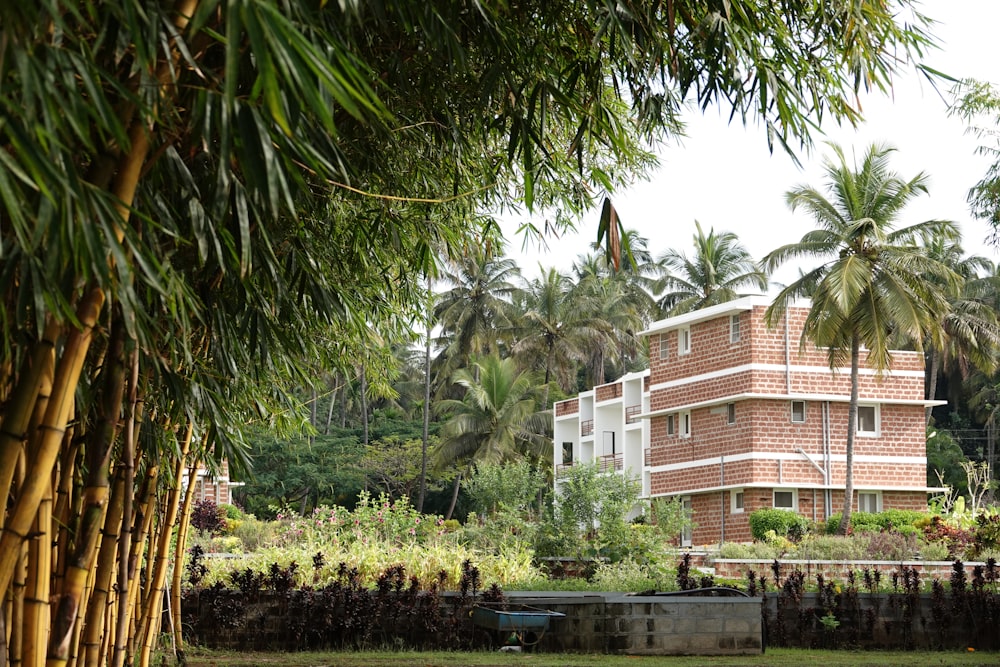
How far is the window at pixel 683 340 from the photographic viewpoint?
35219 millimetres

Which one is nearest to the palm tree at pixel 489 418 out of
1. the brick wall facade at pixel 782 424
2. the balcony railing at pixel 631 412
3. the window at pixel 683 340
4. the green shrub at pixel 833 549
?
the balcony railing at pixel 631 412

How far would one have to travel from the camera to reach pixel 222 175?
10.8 ft

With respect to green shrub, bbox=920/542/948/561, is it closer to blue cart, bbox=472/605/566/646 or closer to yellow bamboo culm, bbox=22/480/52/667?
blue cart, bbox=472/605/566/646

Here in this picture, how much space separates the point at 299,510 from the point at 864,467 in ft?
82.4

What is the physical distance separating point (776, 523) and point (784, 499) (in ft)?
7.96

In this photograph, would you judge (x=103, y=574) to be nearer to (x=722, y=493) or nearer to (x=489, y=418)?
(x=722, y=493)

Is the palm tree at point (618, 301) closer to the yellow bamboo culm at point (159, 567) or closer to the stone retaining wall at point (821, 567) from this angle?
the stone retaining wall at point (821, 567)

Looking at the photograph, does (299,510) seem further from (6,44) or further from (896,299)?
(6,44)

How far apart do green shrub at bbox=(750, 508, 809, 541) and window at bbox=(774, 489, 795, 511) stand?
157cm

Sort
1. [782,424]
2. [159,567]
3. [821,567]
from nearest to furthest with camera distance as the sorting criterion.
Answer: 1. [159,567]
2. [821,567]
3. [782,424]

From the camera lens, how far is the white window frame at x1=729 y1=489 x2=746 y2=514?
108ft

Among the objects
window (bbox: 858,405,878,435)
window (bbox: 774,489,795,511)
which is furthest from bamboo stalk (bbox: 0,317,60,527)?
window (bbox: 858,405,878,435)

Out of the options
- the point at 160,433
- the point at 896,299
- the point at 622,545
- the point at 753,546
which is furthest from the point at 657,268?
the point at 160,433

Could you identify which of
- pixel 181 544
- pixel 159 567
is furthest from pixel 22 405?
pixel 181 544
